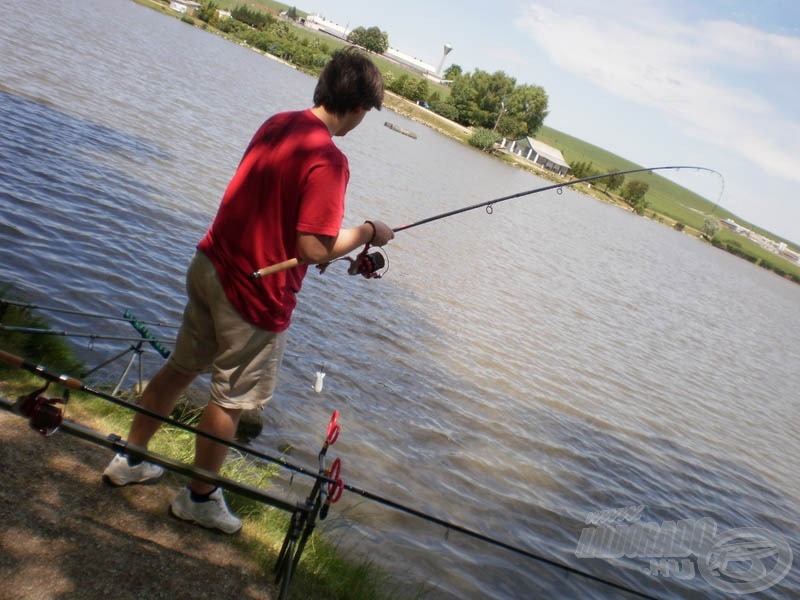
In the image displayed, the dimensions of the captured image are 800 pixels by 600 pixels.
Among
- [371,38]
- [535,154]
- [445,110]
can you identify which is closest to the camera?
[445,110]

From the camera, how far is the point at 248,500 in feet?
14.4

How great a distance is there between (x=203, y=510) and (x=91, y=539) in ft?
1.74

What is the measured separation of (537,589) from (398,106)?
3827 inches

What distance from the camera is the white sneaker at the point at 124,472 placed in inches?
139

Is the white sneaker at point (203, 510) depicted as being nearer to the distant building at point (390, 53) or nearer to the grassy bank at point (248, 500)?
the grassy bank at point (248, 500)

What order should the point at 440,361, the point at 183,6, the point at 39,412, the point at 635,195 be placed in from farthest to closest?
the point at 635,195 < the point at 183,6 < the point at 440,361 < the point at 39,412

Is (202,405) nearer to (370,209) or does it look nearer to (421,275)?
(421,275)

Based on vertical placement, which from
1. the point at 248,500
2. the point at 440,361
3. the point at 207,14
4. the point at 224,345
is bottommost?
the point at 440,361

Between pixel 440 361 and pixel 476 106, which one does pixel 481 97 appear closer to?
pixel 476 106

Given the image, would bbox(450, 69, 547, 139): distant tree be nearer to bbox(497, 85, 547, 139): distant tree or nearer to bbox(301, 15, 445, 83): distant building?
bbox(497, 85, 547, 139): distant tree

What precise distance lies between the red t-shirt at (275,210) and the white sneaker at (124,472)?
3.47ft

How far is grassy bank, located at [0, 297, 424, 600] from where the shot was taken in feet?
12.1

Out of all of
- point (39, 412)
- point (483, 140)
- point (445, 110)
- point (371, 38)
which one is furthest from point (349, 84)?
point (371, 38)

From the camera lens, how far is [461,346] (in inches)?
479
